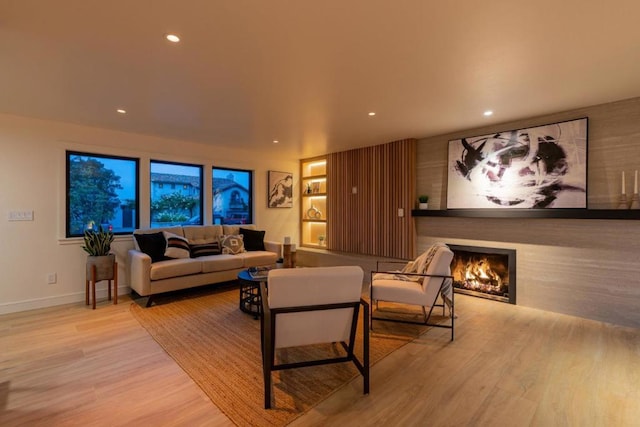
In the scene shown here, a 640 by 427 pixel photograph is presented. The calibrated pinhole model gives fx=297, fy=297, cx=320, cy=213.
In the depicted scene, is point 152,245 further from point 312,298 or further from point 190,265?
point 312,298

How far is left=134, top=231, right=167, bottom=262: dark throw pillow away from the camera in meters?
4.26

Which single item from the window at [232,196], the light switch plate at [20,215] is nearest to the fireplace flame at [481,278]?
the window at [232,196]

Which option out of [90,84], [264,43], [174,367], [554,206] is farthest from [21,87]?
[554,206]

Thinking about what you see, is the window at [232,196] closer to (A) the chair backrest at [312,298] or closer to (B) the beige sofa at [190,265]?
(B) the beige sofa at [190,265]

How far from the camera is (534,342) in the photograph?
2.91 meters

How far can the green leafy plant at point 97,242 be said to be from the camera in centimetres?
399

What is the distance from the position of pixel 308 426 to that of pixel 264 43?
8.44ft

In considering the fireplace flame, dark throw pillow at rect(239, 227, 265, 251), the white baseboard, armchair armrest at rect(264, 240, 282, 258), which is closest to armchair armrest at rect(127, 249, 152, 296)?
the white baseboard

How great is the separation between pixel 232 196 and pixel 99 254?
254 cm

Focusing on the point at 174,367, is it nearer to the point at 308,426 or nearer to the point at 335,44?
→ the point at 308,426

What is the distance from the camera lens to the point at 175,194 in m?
5.29

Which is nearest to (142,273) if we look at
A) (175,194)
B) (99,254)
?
(99,254)

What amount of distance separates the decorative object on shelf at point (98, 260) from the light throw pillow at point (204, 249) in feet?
3.36

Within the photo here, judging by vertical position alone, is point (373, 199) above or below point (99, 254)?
above
